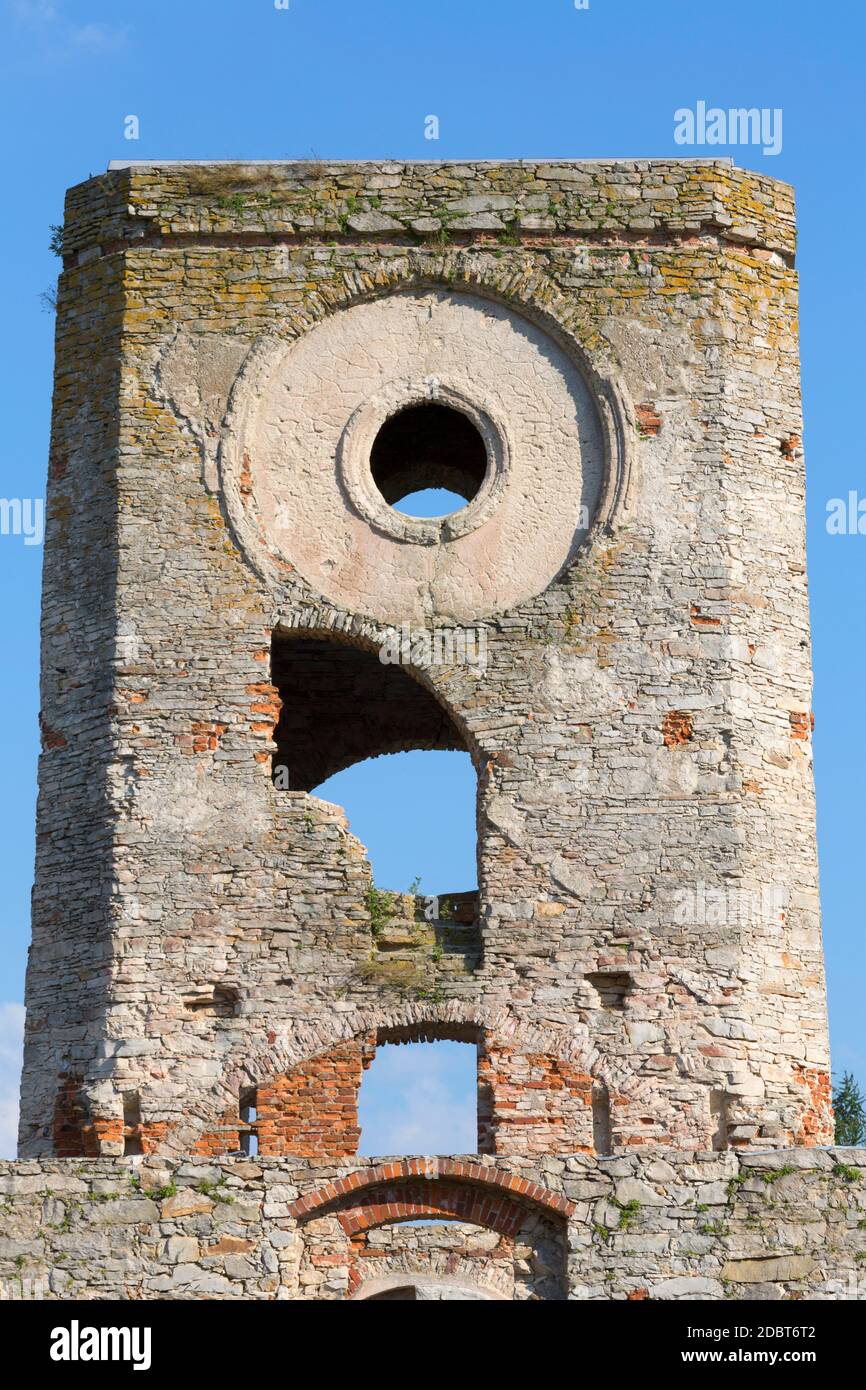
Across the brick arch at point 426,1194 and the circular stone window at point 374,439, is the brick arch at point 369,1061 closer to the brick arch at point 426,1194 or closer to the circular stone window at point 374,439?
the brick arch at point 426,1194

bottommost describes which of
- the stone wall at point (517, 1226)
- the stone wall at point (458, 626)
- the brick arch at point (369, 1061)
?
the stone wall at point (517, 1226)

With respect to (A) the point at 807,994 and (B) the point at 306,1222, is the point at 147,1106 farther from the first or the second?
(A) the point at 807,994

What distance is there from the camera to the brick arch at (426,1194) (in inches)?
611

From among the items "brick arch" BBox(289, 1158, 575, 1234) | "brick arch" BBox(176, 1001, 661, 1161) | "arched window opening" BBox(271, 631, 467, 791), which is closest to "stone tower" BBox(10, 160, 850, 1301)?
"brick arch" BBox(176, 1001, 661, 1161)

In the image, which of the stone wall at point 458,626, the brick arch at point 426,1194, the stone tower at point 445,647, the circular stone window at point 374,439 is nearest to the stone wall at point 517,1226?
the brick arch at point 426,1194

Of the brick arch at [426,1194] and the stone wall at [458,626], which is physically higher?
the stone wall at [458,626]

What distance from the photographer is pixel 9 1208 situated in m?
15.2

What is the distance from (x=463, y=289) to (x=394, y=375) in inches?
28.7

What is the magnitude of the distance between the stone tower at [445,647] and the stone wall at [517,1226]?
344mm

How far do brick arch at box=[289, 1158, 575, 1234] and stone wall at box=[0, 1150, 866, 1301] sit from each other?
0.04 ft

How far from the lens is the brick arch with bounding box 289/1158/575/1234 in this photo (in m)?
15.5

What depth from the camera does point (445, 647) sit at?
17234 mm

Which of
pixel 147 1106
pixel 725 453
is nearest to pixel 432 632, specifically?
pixel 725 453

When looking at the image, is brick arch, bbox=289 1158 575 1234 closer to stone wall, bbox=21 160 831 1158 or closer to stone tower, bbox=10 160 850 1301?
stone tower, bbox=10 160 850 1301
